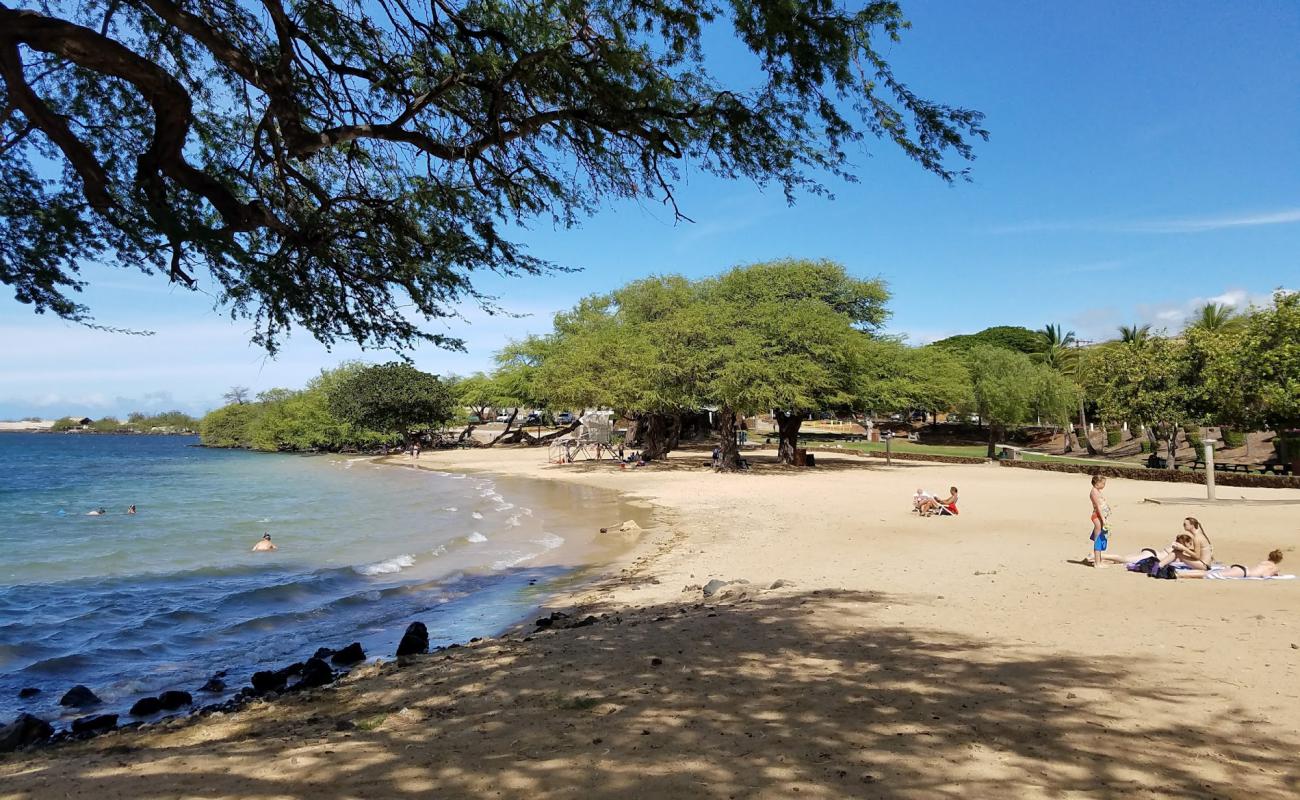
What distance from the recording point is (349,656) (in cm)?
812

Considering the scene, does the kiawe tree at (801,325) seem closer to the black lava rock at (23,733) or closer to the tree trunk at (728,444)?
the tree trunk at (728,444)

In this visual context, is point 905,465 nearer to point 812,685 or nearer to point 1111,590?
point 1111,590

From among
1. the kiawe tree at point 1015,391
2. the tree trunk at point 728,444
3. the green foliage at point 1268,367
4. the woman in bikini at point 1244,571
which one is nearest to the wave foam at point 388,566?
the woman in bikini at point 1244,571

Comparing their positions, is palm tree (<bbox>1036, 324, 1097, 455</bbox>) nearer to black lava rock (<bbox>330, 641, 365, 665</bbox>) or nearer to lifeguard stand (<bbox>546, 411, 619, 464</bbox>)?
lifeguard stand (<bbox>546, 411, 619, 464</bbox>)

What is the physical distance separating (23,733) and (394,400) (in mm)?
58967

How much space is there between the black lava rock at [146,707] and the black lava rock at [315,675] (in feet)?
4.15

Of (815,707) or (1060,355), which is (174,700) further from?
(1060,355)

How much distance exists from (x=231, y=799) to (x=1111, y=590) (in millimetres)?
9356

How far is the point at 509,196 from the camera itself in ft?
22.4

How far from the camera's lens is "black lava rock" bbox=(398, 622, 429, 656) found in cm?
802

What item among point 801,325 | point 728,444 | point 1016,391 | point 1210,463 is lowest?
point 1210,463

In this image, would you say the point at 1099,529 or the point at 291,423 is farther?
the point at 291,423

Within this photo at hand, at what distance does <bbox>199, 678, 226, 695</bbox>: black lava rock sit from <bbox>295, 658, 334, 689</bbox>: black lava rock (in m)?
0.84

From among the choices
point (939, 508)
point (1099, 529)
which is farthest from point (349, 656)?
point (939, 508)
